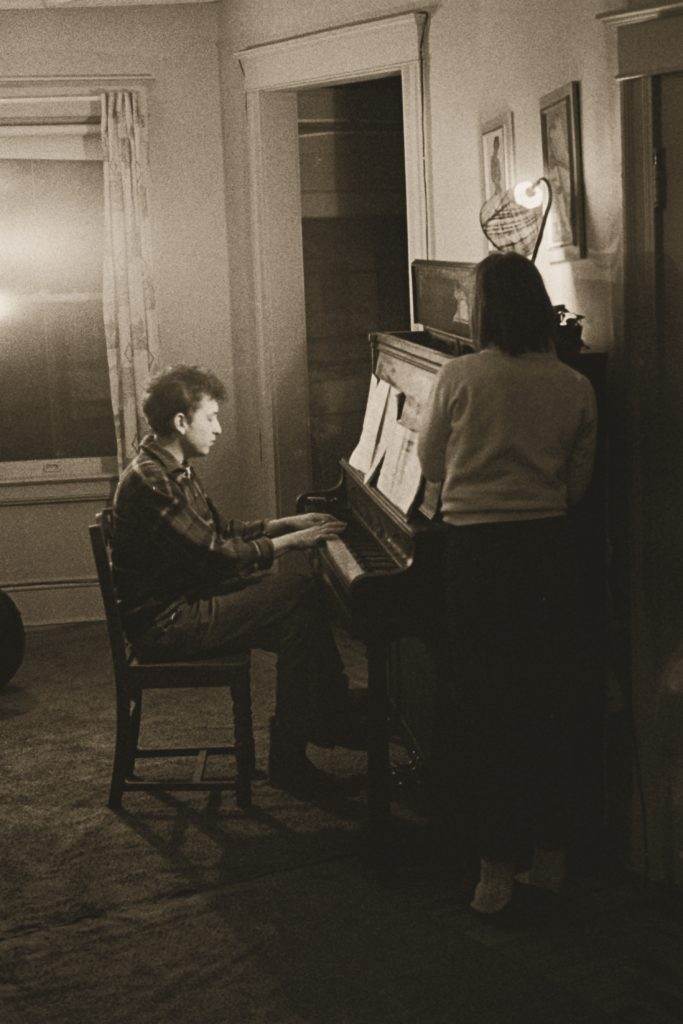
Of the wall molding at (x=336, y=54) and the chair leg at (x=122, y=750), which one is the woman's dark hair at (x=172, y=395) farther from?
the wall molding at (x=336, y=54)

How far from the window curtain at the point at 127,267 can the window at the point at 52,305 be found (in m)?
0.22

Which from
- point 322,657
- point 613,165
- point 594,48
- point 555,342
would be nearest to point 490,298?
point 555,342

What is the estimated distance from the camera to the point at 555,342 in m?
2.93

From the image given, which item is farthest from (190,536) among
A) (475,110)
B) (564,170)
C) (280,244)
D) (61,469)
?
(61,469)

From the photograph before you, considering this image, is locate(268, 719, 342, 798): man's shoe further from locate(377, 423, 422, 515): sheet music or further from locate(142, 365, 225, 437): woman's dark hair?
locate(142, 365, 225, 437): woman's dark hair

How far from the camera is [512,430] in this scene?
2.75 metres

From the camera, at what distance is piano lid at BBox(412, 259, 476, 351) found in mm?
3373

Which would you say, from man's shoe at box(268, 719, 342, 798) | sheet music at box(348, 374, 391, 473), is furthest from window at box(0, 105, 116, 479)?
man's shoe at box(268, 719, 342, 798)

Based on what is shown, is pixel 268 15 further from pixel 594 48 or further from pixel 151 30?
pixel 594 48

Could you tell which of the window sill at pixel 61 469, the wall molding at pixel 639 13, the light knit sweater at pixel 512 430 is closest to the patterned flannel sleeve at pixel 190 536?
the light knit sweater at pixel 512 430

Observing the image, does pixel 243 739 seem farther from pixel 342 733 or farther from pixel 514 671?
pixel 514 671

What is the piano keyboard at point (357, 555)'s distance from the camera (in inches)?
126

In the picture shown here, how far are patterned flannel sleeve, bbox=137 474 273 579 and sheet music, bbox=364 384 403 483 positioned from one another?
0.40 m

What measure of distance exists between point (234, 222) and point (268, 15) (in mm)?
923
